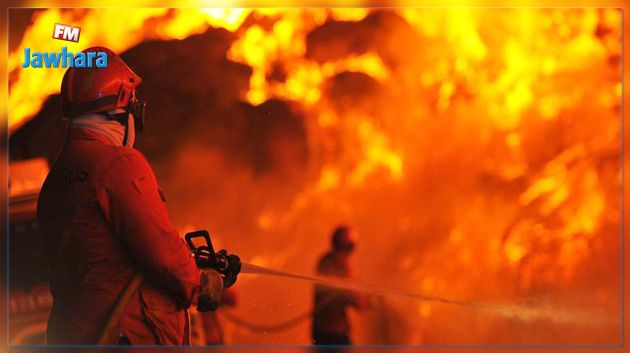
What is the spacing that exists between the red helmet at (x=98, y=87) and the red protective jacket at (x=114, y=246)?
0.19 m

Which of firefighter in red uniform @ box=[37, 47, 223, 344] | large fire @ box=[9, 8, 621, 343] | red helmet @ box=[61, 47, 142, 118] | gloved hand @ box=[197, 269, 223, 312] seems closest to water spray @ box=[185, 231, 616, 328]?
large fire @ box=[9, 8, 621, 343]

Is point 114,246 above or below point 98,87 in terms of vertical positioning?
below

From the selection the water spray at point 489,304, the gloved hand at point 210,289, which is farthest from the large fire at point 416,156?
the gloved hand at point 210,289

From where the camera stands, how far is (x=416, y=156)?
193 inches

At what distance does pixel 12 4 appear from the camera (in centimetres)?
504

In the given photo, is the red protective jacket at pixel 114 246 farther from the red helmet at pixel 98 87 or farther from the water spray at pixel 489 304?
the water spray at pixel 489 304

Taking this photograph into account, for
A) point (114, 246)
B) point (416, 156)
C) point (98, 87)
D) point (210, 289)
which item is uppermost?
point (98, 87)

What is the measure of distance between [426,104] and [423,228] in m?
0.62

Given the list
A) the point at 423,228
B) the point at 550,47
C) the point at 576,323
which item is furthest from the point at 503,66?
the point at 576,323

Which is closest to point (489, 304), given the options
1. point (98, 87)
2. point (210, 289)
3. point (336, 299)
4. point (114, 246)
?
point (336, 299)

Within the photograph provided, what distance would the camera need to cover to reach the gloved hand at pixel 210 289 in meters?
4.41

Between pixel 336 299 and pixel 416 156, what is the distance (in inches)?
32.1

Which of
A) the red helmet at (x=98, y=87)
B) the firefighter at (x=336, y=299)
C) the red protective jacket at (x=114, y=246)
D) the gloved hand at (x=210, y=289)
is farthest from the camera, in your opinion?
the firefighter at (x=336, y=299)

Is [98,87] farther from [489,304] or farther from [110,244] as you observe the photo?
[489,304]
